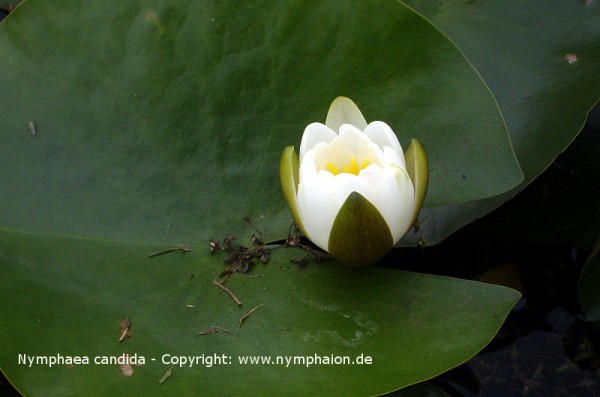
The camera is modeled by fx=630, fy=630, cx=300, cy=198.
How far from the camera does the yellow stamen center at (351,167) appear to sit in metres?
1.31

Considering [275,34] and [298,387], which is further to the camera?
[275,34]

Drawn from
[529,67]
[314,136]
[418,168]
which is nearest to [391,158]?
[418,168]

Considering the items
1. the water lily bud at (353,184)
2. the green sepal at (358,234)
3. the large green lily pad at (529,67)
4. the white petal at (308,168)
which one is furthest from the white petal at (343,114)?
the large green lily pad at (529,67)

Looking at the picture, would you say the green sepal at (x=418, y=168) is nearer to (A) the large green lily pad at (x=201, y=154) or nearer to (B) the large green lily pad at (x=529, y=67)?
(A) the large green lily pad at (x=201, y=154)

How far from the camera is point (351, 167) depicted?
1.32 meters

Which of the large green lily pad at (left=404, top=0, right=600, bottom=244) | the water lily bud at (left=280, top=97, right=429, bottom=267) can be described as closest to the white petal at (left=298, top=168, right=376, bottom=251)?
the water lily bud at (left=280, top=97, right=429, bottom=267)

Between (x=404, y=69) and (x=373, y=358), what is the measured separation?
639mm

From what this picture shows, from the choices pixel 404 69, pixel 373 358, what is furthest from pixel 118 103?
pixel 373 358

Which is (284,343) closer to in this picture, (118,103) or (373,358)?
(373,358)

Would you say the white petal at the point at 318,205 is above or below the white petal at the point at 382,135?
below

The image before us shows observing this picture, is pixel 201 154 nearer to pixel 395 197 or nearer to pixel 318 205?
pixel 318 205

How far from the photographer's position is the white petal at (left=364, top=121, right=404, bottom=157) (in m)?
1.27

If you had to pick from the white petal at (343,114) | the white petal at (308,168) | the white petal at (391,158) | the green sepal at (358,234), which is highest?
the white petal at (343,114)

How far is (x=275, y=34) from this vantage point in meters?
1.43
